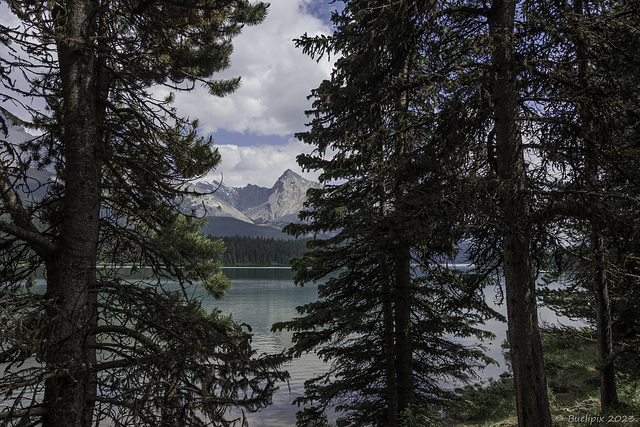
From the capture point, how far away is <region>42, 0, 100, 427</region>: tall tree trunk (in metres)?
4.14

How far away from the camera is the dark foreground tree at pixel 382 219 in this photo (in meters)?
7.46

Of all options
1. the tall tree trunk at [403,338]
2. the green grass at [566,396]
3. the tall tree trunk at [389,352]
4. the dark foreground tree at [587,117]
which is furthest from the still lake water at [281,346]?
the dark foreground tree at [587,117]

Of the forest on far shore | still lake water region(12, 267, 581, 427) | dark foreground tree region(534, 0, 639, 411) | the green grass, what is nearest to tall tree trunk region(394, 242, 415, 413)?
the green grass

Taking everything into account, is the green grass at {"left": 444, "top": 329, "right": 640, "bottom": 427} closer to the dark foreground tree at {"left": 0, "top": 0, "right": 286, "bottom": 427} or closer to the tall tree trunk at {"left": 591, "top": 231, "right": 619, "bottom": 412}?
the tall tree trunk at {"left": 591, "top": 231, "right": 619, "bottom": 412}

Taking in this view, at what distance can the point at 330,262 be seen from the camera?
10555 millimetres

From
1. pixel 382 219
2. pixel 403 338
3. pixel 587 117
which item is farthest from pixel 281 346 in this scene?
pixel 587 117

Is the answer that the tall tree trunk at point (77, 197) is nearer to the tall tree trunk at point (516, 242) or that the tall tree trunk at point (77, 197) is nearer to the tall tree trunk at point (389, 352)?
the tall tree trunk at point (516, 242)

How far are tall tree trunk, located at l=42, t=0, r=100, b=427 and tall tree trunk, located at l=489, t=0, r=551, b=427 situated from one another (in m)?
5.95

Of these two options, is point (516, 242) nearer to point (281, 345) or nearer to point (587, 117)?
point (587, 117)

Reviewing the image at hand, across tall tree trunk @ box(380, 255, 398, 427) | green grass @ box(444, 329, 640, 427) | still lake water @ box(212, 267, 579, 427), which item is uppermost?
tall tree trunk @ box(380, 255, 398, 427)

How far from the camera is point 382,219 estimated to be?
700 cm

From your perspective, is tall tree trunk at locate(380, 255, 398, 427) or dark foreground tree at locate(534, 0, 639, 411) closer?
dark foreground tree at locate(534, 0, 639, 411)

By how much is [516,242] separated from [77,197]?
6.84 m

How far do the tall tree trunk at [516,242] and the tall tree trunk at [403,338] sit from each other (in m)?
3.61
